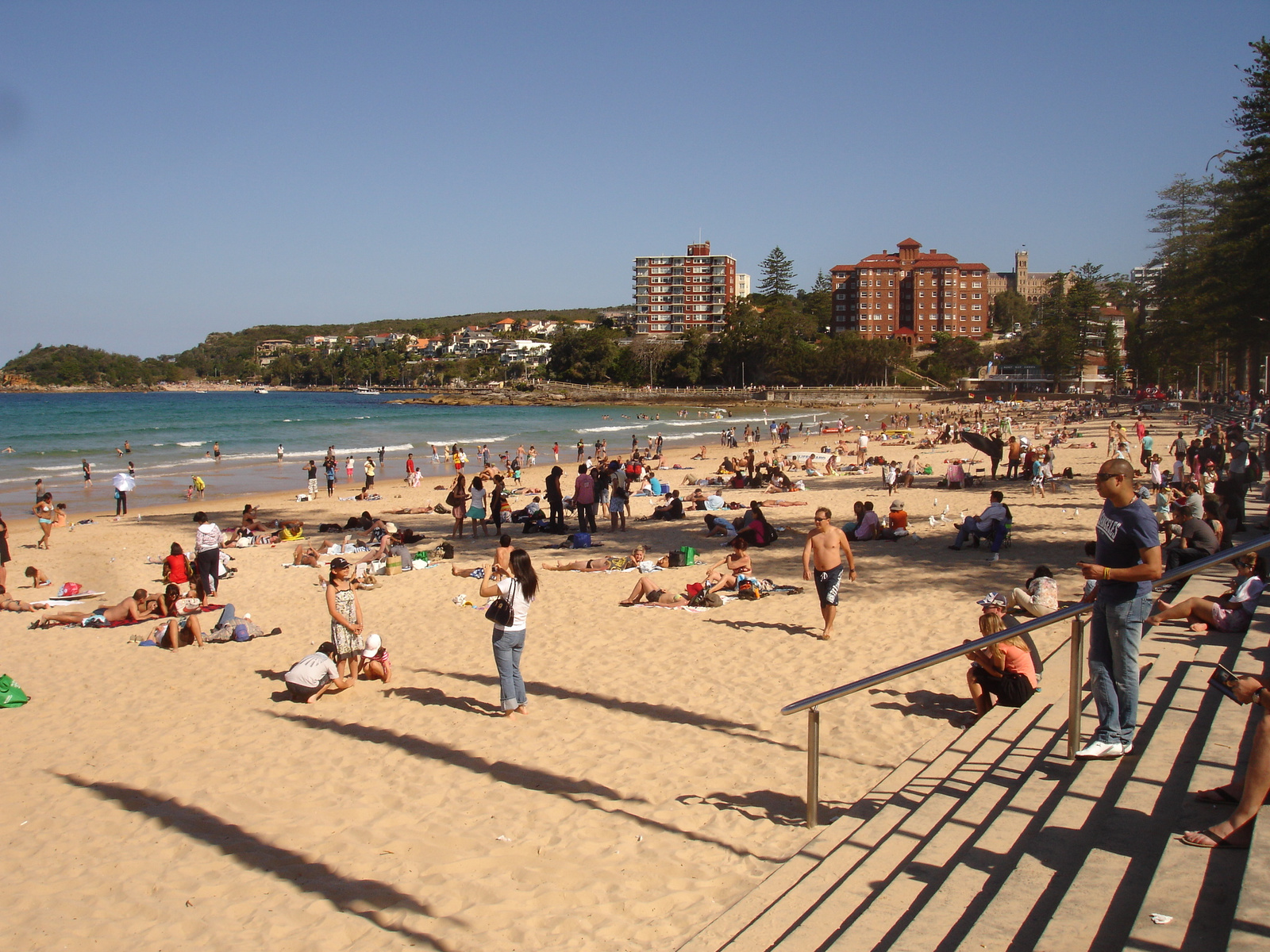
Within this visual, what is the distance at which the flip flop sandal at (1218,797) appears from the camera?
139 inches

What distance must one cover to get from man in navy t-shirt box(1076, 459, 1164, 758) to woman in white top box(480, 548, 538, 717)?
11.9 feet

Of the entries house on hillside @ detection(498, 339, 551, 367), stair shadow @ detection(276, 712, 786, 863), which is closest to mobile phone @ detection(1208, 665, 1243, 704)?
stair shadow @ detection(276, 712, 786, 863)

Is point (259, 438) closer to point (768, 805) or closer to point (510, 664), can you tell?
point (510, 664)

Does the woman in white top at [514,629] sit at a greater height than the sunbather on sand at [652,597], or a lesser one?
greater

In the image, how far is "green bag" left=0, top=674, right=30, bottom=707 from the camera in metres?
7.73

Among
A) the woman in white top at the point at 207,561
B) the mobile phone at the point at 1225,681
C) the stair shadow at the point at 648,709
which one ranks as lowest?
the stair shadow at the point at 648,709

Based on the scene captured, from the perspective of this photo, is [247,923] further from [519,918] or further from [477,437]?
[477,437]

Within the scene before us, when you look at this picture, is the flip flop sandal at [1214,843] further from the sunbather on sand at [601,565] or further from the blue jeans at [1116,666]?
the sunbather on sand at [601,565]

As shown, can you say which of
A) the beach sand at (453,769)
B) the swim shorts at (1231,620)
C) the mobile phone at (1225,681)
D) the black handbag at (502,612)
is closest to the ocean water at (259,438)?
the beach sand at (453,769)

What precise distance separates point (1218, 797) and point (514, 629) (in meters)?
4.44

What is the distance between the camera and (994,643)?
4379 mm

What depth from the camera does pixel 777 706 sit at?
6867 mm

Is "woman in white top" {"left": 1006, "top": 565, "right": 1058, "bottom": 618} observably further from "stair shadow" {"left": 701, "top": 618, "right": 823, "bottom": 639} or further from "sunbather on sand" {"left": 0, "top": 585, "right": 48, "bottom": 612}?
"sunbather on sand" {"left": 0, "top": 585, "right": 48, "bottom": 612}

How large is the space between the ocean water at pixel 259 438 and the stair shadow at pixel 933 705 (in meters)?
23.1
